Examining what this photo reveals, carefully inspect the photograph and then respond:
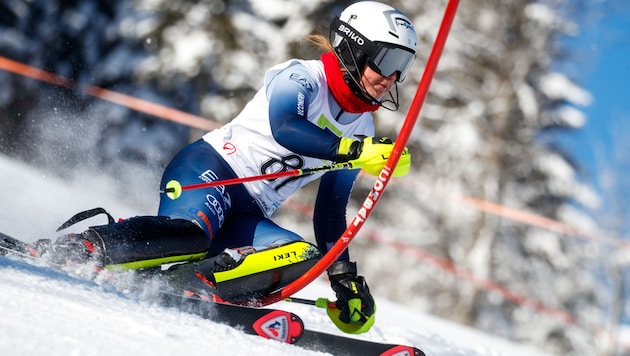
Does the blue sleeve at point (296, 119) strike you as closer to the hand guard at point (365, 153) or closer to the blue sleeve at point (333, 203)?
the hand guard at point (365, 153)

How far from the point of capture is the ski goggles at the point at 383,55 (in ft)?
11.4

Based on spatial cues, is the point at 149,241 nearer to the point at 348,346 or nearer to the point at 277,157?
the point at 277,157

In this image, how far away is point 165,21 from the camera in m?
15.4

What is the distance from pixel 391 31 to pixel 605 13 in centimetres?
1261

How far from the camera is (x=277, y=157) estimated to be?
12.0 feet

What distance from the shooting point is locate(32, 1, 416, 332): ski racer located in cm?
318

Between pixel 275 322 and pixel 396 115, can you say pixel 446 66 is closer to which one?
Answer: pixel 396 115

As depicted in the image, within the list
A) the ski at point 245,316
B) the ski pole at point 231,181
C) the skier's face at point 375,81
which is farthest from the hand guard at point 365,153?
the ski at point 245,316

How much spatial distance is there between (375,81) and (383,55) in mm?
140

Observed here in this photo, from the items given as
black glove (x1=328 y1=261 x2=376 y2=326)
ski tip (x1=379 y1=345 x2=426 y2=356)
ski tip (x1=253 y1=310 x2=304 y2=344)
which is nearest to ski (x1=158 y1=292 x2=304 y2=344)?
ski tip (x1=253 y1=310 x2=304 y2=344)

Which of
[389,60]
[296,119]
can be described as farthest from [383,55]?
[296,119]

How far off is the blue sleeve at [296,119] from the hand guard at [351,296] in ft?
2.40

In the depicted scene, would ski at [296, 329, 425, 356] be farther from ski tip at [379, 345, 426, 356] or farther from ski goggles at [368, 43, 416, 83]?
ski goggles at [368, 43, 416, 83]

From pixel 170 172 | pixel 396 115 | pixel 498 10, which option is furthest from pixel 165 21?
pixel 170 172
